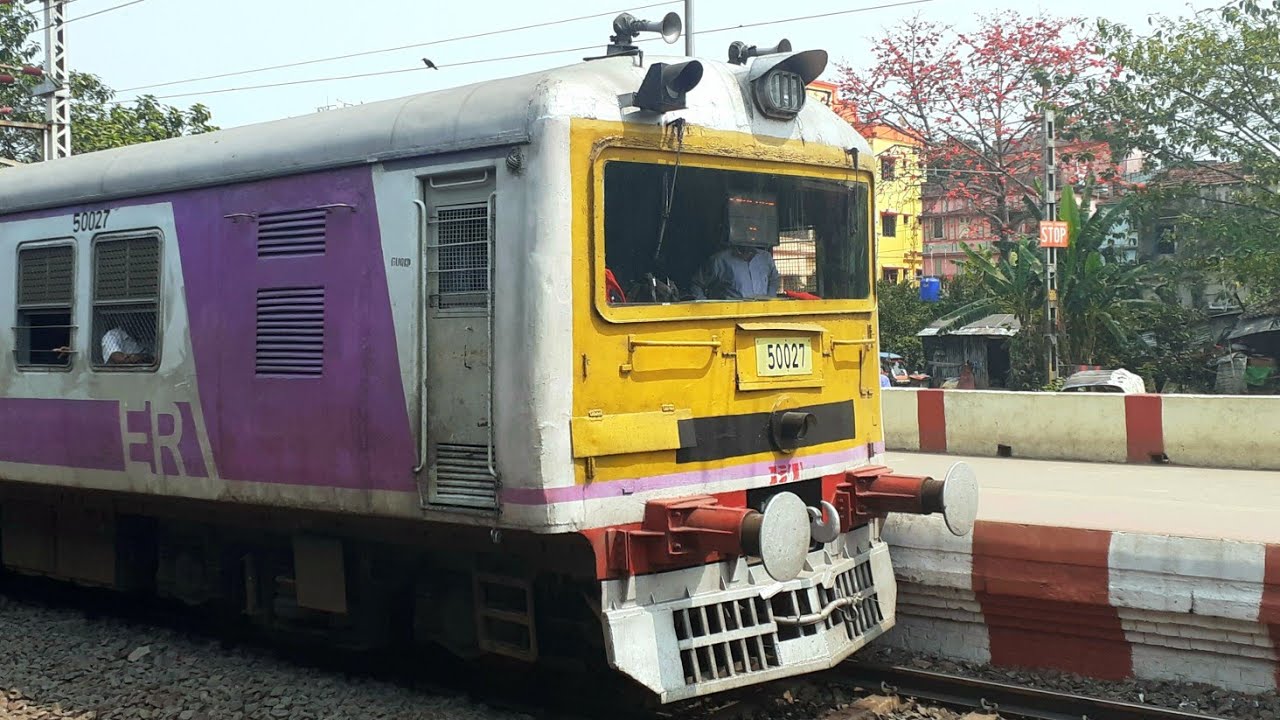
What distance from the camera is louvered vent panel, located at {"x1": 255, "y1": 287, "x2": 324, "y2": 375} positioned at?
6.27 meters

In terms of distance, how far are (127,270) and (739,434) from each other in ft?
12.5

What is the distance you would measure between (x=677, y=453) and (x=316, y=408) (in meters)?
1.84

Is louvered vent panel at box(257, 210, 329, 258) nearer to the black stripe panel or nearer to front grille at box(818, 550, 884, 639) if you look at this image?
the black stripe panel

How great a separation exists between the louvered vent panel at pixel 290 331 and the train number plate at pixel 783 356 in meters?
2.17

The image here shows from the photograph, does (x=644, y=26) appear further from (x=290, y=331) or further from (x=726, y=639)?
(x=726, y=639)

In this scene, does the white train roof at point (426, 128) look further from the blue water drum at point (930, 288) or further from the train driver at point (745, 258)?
the blue water drum at point (930, 288)

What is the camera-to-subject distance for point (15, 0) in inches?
857

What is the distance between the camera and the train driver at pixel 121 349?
726 cm

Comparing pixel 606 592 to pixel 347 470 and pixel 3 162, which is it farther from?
pixel 3 162

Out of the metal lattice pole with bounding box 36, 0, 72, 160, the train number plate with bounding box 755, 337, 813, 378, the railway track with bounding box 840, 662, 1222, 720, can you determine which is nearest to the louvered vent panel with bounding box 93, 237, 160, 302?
the train number plate with bounding box 755, 337, 813, 378

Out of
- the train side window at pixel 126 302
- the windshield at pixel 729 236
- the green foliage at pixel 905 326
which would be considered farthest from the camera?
the green foliage at pixel 905 326

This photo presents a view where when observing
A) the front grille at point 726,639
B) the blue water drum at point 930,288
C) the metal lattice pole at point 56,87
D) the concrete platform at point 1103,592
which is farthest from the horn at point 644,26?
the blue water drum at point 930,288

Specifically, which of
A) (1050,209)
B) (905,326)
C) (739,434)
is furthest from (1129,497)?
(905,326)

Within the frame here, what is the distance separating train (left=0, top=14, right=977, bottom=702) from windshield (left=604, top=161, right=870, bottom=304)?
0.05ft
